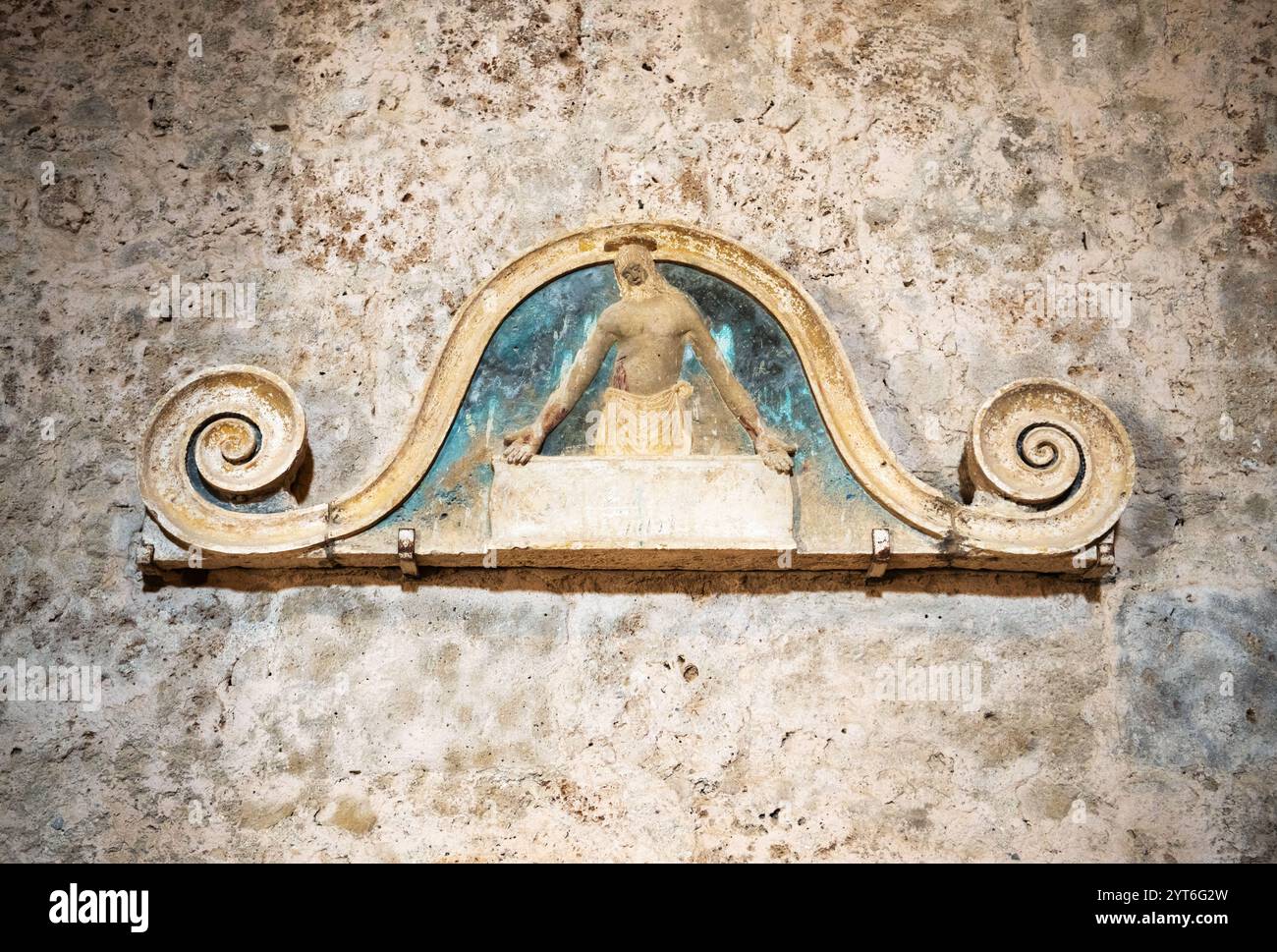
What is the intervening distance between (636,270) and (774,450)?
61 cm

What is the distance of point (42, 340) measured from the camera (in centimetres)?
385

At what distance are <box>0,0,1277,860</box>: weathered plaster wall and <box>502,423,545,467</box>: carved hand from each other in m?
0.30

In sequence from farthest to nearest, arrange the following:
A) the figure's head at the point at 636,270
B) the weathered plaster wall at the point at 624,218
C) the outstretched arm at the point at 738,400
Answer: the figure's head at the point at 636,270 → the outstretched arm at the point at 738,400 → the weathered plaster wall at the point at 624,218

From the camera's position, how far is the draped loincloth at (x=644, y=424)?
363 cm

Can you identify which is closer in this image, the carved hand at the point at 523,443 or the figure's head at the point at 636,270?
the carved hand at the point at 523,443

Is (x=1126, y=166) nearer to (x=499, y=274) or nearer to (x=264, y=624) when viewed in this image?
(x=499, y=274)

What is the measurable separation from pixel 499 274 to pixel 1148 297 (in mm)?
1779

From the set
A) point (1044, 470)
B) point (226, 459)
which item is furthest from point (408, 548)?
point (1044, 470)

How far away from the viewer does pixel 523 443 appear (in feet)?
11.8

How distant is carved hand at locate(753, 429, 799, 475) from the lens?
11.7 feet

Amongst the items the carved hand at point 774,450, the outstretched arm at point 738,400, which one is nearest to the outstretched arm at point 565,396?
the outstretched arm at point 738,400

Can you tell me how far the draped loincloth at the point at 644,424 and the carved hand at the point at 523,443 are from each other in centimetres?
15

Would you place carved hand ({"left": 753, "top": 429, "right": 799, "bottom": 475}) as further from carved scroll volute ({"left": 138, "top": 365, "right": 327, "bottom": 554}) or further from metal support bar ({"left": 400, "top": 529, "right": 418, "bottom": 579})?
carved scroll volute ({"left": 138, "top": 365, "right": 327, "bottom": 554})

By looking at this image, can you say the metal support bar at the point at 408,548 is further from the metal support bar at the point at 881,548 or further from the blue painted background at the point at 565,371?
the metal support bar at the point at 881,548
